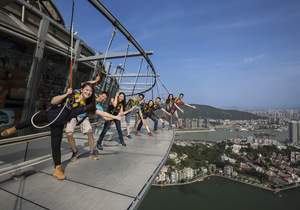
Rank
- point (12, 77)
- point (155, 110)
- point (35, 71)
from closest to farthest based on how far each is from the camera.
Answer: point (12, 77)
point (35, 71)
point (155, 110)

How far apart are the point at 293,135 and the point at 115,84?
10305 centimetres

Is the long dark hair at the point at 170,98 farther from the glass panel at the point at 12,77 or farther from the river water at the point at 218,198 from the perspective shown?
A: the river water at the point at 218,198

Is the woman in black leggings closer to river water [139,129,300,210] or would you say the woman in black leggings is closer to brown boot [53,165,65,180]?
brown boot [53,165,65,180]

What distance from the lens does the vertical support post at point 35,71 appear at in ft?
18.5

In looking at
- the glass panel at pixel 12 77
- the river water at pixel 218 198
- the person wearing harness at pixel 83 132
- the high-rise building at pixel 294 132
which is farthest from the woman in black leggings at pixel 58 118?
the high-rise building at pixel 294 132

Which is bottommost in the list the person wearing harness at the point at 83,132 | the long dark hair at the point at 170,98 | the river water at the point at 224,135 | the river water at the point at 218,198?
the river water at the point at 218,198

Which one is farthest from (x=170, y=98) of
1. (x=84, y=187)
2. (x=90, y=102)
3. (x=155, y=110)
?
(x=84, y=187)

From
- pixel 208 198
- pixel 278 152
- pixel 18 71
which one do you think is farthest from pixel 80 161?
pixel 278 152

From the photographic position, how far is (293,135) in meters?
89.3

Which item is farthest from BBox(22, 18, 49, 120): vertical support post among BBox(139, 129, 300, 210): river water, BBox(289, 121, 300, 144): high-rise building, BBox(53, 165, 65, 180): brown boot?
BBox(289, 121, 300, 144): high-rise building

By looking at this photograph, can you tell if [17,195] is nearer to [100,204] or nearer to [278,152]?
[100,204]

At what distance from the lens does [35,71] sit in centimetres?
574

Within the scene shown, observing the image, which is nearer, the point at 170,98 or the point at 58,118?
the point at 58,118

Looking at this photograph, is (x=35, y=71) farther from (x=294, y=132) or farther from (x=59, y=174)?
(x=294, y=132)
